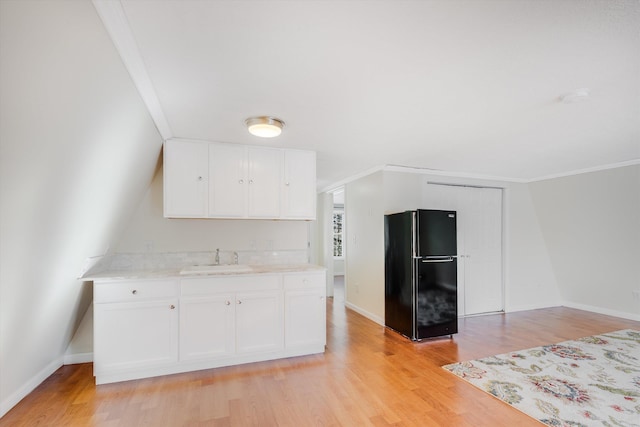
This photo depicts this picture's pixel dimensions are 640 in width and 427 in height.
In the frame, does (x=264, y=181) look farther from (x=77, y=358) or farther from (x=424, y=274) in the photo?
(x=77, y=358)

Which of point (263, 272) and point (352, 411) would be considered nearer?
point (352, 411)

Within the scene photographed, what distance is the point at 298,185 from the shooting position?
11.8 feet

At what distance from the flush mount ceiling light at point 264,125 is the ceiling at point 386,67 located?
0.09 meters

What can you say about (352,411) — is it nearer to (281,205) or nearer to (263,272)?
(263,272)

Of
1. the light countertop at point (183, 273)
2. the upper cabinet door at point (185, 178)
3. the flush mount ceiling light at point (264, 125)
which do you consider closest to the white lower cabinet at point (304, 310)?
the light countertop at point (183, 273)

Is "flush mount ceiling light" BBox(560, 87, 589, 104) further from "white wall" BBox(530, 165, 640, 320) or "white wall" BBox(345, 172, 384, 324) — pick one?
"white wall" BBox(530, 165, 640, 320)

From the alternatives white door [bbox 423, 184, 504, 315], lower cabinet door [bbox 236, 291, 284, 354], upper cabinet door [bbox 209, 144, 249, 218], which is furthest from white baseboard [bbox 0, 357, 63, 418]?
white door [bbox 423, 184, 504, 315]

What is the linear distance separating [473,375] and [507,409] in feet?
1.74

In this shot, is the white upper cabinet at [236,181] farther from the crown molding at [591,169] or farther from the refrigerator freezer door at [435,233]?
the crown molding at [591,169]

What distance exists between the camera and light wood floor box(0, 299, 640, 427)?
2.17 m

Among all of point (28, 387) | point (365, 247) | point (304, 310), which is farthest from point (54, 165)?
point (365, 247)

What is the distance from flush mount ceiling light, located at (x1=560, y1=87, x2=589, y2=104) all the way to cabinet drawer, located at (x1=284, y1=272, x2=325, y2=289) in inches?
102

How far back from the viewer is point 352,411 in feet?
7.45

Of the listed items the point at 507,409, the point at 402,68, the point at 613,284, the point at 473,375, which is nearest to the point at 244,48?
the point at 402,68
